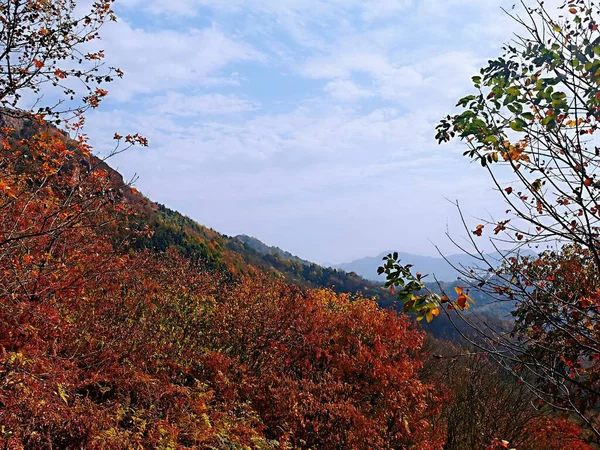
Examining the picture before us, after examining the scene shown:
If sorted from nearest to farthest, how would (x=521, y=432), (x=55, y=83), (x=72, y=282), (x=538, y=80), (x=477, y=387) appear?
(x=538, y=80), (x=55, y=83), (x=72, y=282), (x=521, y=432), (x=477, y=387)

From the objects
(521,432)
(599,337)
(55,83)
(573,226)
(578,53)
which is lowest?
(521,432)

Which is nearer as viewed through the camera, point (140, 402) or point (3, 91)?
point (3, 91)

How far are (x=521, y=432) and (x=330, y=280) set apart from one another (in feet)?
340

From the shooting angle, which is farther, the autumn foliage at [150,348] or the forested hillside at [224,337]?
the autumn foliage at [150,348]

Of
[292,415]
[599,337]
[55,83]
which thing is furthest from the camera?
[292,415]

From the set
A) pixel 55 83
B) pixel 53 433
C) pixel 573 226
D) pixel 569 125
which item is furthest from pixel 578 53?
pixel 53 433

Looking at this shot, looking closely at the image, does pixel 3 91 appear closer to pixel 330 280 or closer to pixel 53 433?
pixel 53 433

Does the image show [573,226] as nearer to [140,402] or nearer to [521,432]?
[140,402]

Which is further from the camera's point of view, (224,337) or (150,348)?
(224,337)

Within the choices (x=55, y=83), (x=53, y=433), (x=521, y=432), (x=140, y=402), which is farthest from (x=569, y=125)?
(x=521, y=432)

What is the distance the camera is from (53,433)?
8.30 meters

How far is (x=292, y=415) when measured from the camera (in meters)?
13.3

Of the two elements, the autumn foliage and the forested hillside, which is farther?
the autumn foliage

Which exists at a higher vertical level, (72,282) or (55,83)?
(55,83)
